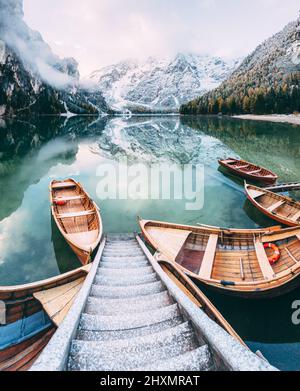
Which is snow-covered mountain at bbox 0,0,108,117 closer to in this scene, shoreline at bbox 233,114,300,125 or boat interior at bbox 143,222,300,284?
shoreline at bbox 233,114,300,125

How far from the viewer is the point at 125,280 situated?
6.63 m

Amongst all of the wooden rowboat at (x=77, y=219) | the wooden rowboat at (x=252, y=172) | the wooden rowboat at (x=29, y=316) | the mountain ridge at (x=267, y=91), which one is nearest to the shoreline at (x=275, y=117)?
the mountain ridge at (x=267, y=91)

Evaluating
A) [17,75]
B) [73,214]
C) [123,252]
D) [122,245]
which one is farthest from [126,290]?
[17,75]

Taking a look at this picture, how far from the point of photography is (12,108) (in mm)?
129625

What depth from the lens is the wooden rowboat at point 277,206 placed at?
14433mm

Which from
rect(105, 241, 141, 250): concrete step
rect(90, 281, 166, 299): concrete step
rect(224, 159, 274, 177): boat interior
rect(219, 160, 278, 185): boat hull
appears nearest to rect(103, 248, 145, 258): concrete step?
rect(105, 241, 141, 250): concrete step

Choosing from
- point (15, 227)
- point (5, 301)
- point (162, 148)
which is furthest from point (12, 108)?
point (5, 301)

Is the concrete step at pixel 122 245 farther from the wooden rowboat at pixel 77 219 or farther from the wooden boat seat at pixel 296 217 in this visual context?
the wooden boat seat at pixel 296 217

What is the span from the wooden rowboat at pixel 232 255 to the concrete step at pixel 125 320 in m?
4.20

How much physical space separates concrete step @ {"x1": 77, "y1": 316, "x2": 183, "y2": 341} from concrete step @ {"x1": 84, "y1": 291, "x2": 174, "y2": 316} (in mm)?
611

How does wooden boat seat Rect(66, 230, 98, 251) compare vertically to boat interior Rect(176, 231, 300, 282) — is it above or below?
above

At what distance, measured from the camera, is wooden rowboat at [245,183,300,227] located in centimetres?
1443
